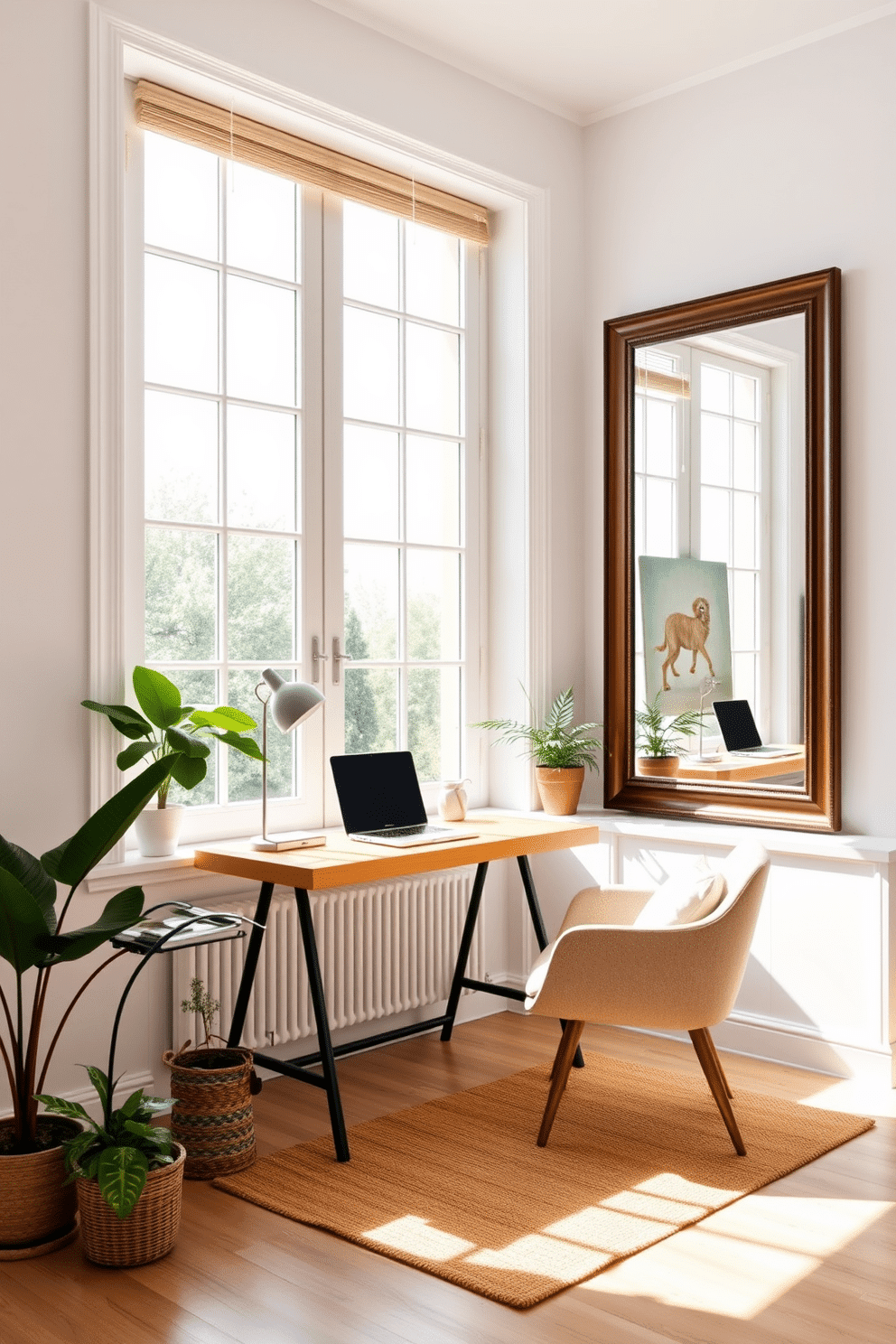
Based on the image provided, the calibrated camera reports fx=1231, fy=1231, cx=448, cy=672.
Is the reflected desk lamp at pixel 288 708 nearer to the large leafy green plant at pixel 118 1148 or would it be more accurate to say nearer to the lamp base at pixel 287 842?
the lamp base at pixel 287 842

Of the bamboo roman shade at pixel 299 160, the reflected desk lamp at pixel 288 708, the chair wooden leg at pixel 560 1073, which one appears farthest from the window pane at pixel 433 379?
the chair wooden leg at pixel 560 1073

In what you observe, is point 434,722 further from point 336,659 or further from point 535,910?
point 535,910

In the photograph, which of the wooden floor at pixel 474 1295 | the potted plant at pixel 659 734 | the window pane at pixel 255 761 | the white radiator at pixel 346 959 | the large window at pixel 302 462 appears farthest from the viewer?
the potted plant at pixel 659 734

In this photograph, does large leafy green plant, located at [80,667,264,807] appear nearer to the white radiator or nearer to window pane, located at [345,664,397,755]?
the white radiator

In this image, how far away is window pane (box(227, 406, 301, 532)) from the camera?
12.6 ft

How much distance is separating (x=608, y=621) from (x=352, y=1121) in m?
2.09

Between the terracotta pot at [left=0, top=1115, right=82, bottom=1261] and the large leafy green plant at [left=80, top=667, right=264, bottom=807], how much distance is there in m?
0.94

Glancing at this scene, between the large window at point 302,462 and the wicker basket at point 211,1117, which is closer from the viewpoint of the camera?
the wicker basket at point 211,1117

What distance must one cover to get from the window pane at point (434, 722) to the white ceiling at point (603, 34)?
84.4 inches

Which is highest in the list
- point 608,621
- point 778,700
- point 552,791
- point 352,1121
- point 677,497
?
point 677,497

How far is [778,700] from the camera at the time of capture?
161 inches

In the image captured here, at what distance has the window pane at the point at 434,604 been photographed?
4.43 meters

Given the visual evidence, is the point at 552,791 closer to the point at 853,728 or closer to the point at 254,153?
the point at 853,728

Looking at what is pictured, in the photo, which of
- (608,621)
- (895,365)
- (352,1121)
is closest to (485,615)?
(608,621)
